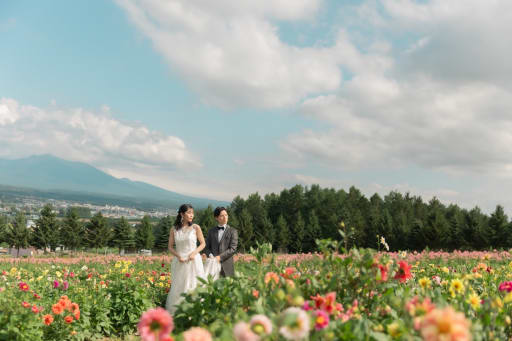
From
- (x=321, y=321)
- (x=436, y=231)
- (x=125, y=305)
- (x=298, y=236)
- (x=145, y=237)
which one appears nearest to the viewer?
(x=321, y=321)

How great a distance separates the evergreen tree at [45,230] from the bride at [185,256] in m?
48.4

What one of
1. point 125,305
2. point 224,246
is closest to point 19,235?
point 125,305

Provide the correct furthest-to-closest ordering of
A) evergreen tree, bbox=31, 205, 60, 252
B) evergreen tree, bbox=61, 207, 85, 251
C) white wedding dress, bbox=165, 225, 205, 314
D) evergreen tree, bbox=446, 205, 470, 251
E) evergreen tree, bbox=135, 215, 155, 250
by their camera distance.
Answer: evergreen tree, bbox=135, 215, 155, 250, evergreen tree, bbox=61, 207, 85, 251, evergreen tree, bbox=31, 205, 60, 252, evergreen tree, bbox=446, 205, 470, 251, white wedding dress, bbox=165, 225, 205, 314

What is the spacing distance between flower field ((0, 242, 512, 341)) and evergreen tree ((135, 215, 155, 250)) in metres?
51.4

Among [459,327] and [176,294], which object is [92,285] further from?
[459,327]

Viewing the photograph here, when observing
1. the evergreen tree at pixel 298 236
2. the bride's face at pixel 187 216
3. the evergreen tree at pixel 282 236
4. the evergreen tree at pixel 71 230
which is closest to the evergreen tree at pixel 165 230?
the evergreen tree at pixel 71 230

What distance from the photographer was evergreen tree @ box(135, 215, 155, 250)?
55.2m

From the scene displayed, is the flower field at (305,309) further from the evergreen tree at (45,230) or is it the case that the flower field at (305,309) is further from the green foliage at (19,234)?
the green foliage at (19,234)

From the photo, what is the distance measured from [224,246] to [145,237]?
52463 mm

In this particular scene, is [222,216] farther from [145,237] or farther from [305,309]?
[145,237]

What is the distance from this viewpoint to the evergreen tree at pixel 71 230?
48719 mm

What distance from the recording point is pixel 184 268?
6.43 metres

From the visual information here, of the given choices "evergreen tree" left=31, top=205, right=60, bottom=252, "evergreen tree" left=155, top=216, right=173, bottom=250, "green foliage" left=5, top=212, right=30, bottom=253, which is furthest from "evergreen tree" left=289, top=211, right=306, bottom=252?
"green foliage" left=5, top=212, right=30, bottom=253

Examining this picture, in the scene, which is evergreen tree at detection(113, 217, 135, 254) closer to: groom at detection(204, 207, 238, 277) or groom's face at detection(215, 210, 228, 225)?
groom at detection(204, 207, 238, 277)
